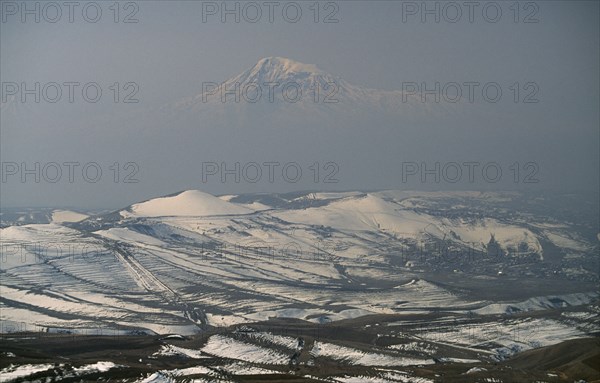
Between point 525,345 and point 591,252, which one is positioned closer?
point 525,345

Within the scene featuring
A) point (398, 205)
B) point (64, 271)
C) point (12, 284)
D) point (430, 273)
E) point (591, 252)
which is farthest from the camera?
point (398, 205)

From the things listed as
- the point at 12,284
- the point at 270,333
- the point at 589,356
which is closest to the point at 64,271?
the point at 12,284

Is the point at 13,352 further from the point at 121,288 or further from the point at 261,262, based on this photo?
the point at 261,262

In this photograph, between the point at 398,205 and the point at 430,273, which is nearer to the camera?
the point at 430,273

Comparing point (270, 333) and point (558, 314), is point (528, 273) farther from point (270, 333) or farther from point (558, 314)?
point (270, 333)

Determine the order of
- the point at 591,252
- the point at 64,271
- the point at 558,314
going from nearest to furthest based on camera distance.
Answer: the point at 558,314, the point at 64,271, the point at 591,252

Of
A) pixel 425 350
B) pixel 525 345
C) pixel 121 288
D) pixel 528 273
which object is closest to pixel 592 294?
pixel 528 273

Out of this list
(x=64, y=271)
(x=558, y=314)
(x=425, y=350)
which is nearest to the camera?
(x=425, y=350)

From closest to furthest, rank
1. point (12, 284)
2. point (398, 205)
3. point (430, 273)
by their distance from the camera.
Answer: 1. point (12, 284)
2. point (430, 273)
3. point (398, 205)
